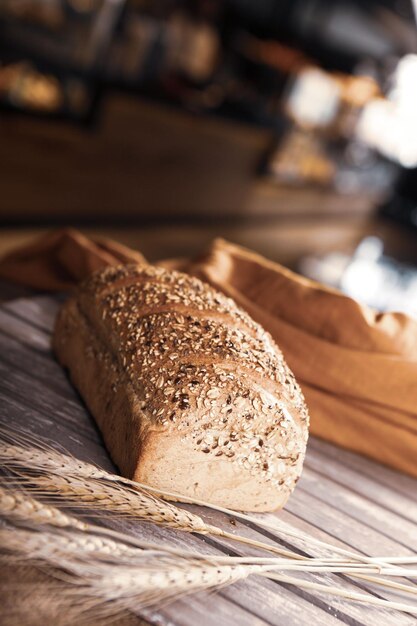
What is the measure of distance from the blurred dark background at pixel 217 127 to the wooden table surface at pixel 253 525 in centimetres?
323

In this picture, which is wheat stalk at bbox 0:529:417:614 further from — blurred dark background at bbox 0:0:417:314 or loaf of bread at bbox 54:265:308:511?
blurred dark background at bbox 0:0:417:314

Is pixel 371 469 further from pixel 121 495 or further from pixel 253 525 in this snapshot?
pixel 121 495

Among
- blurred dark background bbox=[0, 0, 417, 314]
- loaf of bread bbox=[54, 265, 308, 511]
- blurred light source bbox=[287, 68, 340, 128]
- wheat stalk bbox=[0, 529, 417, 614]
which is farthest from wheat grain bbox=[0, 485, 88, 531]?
blurred light source bbox=[287, 68, 340, 128]

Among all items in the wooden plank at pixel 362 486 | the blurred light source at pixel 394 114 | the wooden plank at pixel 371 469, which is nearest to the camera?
the wooden plank at pixel 362 486

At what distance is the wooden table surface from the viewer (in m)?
1.05

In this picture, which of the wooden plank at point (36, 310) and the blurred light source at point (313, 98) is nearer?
the wooden plank at point (36, 310)

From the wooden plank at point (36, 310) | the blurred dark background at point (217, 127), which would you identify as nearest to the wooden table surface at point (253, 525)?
the wooden plank at point (36, 310)

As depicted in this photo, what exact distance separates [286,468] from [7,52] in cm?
377

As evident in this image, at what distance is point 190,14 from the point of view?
730 centimetres

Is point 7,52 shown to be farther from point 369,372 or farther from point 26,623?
point 26,623

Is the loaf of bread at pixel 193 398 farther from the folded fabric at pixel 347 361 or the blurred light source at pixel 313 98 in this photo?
the blurred light source at pixel 313 98

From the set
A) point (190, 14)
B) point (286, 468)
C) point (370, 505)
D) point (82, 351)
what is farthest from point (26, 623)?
point (190, 14)

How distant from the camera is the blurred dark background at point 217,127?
4852 mm

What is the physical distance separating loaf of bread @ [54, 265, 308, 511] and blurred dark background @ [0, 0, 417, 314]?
3.41 m
